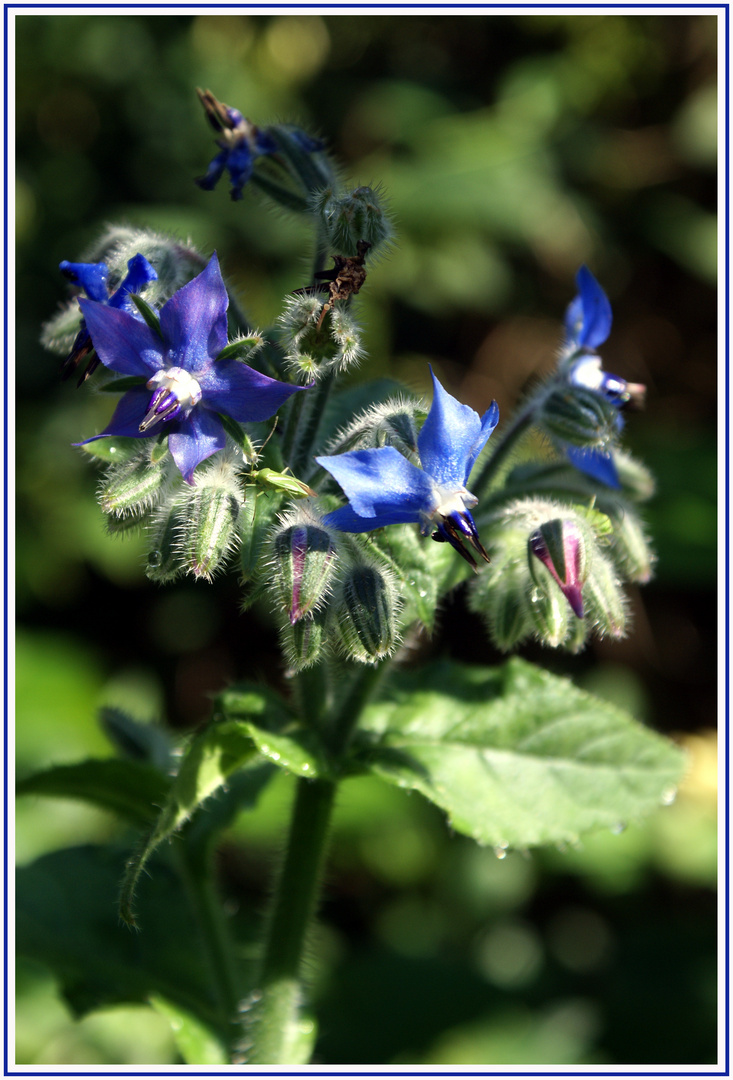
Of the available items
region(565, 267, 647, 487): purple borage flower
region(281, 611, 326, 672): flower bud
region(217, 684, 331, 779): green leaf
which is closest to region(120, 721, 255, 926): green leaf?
region(217, 684, 331, 779): green leaf

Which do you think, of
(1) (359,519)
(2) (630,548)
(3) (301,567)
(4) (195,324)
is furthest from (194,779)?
(2) (630,548)

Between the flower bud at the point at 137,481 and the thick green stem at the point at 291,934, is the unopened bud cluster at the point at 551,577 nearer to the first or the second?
the thick green stem at the point at 291,934

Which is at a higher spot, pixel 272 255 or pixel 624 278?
pixel 272 255

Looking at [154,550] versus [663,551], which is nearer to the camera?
[154,550]

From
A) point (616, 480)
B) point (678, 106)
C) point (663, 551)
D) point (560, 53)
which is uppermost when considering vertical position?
point (560, 53)

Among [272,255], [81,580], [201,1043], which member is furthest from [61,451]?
[201,1043]

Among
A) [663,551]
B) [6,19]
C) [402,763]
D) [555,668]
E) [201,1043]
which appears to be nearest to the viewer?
[402,763]

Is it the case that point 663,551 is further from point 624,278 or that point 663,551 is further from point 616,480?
point 616,480
